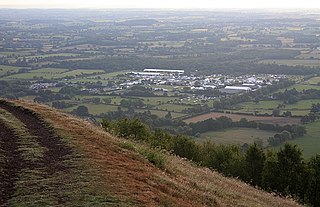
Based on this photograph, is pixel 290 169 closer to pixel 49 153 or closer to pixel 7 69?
pixel 49 153

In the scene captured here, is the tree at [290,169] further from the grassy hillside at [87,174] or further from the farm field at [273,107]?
the farm field at [273,107]

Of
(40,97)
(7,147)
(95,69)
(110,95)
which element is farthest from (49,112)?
(95,69)

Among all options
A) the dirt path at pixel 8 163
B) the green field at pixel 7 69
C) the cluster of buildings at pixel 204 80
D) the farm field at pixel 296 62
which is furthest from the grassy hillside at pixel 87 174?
the farm field at pixel 296 62

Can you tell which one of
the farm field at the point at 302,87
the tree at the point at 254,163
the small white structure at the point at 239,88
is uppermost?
the tree at the point at 254,163

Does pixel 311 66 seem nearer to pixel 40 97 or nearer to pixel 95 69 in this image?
pixel 95 69

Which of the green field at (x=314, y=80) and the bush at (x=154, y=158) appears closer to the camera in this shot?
the bush at (x=154, y=158)

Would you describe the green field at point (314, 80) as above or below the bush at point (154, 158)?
below
